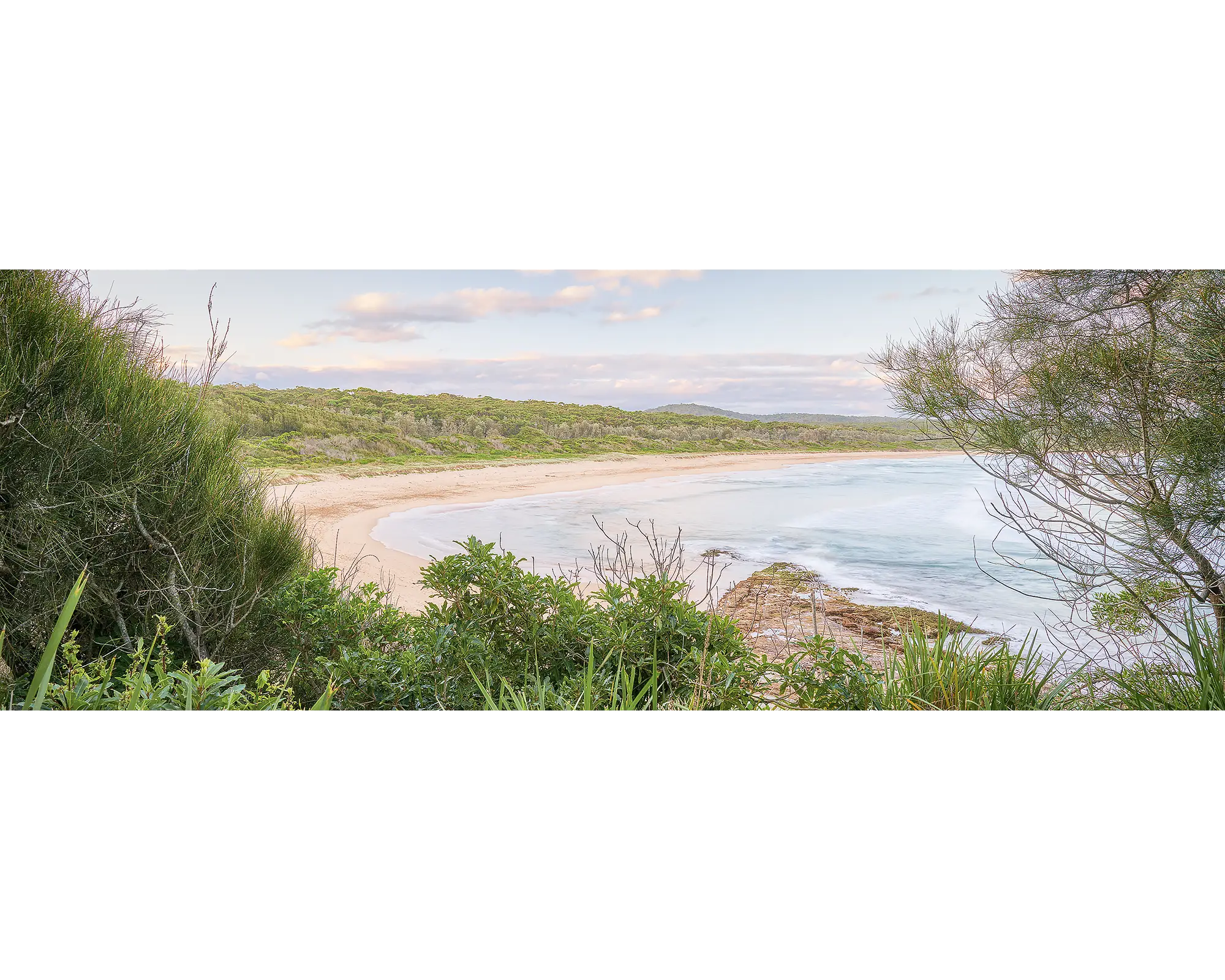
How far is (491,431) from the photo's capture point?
3.50 metres

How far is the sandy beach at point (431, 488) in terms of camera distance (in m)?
3.28

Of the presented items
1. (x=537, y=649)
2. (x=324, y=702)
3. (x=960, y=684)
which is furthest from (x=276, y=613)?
(x=960, y=684)

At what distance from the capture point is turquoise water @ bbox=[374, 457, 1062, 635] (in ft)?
10.1

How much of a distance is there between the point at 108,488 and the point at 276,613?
746mm

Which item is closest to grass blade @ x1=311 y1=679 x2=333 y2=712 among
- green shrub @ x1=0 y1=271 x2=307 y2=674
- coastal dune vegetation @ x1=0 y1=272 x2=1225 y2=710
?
coastal dune vegetation @ x1=0 y1=272 x2=1225 y2=710

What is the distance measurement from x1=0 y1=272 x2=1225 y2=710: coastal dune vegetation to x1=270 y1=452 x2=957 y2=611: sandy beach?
0.67 meters

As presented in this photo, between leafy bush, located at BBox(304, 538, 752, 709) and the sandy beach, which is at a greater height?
the sandy beach

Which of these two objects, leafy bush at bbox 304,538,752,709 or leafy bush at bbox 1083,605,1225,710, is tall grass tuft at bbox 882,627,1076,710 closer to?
leafy bush at bbox 1083,605,1225,710
